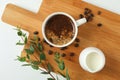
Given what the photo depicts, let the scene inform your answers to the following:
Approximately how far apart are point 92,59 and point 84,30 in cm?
8

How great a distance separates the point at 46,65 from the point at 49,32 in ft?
0.30

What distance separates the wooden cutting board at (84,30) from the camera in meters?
0.91

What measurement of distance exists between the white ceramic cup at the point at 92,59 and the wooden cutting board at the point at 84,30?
0.10ft

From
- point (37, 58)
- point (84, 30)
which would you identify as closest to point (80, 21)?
point (84, 30)

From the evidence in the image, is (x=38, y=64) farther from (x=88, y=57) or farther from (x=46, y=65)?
(x=88, y=57)

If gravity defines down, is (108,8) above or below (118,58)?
above

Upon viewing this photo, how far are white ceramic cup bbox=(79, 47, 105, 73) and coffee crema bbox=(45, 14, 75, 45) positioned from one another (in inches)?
2.3

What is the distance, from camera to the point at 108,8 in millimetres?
951

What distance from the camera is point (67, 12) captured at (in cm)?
91

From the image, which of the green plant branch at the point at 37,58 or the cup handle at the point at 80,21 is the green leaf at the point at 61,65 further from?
the cup handle at the point at 80,21

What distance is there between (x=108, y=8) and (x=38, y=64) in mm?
255

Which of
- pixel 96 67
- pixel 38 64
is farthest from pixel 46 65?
pixel 96 67

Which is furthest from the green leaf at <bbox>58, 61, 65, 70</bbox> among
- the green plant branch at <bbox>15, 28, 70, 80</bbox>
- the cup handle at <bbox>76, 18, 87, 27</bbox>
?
the cup handle at <bbox>76, 18, 87, 27</bbox>

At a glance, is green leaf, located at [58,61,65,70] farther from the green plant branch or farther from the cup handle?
the cup handle
